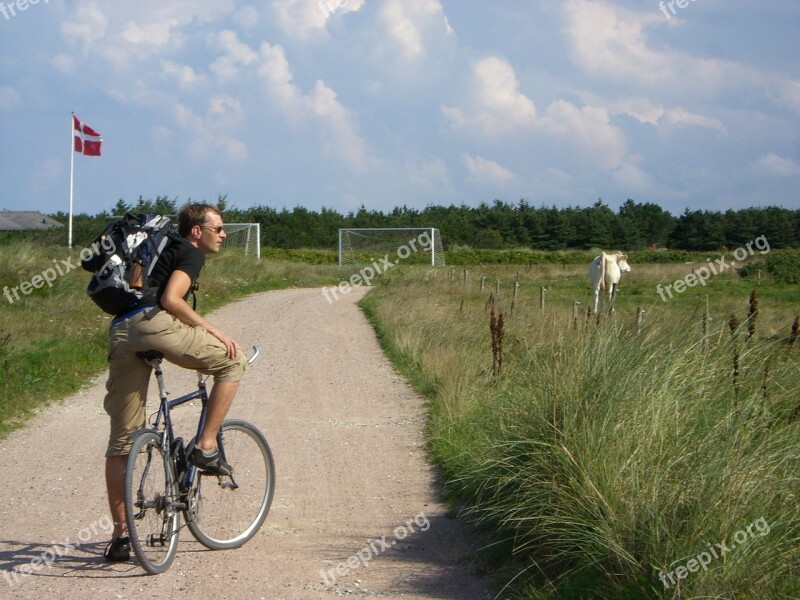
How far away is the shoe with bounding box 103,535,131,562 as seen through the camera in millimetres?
5008

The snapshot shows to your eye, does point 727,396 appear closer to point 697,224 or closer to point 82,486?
point 82,486

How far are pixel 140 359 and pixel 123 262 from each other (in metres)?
0.54

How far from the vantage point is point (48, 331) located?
547 inches

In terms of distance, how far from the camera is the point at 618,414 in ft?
16.5

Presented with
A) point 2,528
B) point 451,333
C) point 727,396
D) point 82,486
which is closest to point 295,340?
point 451,333

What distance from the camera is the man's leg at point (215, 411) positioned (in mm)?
5027

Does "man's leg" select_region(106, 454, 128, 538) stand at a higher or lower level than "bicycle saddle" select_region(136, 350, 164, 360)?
lower

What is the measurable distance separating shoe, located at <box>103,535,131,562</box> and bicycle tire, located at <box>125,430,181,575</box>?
90mm

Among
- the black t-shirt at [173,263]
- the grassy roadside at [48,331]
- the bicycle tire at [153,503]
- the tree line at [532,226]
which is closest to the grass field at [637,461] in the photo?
the bicycle tire at [153,503]

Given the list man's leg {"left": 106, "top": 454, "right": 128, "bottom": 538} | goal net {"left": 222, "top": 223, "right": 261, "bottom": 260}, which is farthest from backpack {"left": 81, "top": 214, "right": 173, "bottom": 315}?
goal net {"left": 222, "top": 223, "right": 261, "bottom": 260}

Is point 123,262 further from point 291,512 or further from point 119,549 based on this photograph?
point 291,512

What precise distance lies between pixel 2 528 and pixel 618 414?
155 inches

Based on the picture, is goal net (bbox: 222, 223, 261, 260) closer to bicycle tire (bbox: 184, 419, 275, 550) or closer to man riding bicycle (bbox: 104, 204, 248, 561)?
bicycle tire (bbox: 184, 419, 275, 550)

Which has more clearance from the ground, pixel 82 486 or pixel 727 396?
pixel 727 396
